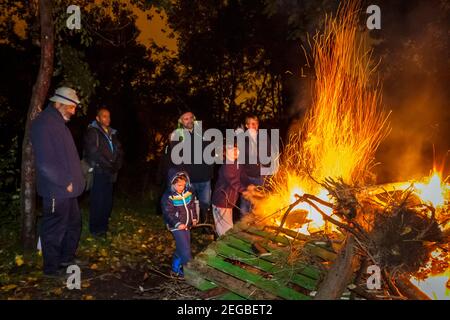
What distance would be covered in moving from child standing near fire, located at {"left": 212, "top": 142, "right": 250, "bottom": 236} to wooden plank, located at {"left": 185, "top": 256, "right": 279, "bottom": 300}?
1.81 m

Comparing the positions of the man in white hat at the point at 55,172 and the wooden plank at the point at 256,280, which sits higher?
the man in white hat at the point at 55,172

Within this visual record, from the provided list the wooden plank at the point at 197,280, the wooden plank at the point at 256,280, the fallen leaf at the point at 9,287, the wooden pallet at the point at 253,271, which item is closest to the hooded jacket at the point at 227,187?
the wooden pallet at the point at 253,271

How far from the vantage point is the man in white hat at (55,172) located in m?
4.86

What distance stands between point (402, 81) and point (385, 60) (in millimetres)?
821

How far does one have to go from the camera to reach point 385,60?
9.88 metres

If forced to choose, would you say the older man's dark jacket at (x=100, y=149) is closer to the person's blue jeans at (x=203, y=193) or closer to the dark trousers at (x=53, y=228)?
the dark trousers at (x=53, y=228)

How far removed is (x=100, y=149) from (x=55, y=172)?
57.0 inches

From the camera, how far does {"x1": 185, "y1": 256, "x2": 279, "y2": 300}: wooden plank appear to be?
4129mm

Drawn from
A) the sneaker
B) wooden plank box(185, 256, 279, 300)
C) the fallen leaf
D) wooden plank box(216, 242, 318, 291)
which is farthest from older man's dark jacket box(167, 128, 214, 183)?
the fallen leaf

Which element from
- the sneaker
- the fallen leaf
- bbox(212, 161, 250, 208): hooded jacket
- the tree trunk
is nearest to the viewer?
the fallen leaf

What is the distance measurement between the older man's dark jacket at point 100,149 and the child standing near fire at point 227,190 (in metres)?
1.84

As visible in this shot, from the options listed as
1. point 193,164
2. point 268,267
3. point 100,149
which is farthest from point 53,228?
point 268,267

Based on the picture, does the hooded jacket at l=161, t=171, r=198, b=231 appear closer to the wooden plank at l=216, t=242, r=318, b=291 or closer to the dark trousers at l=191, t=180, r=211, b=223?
the wooden plank at l=216, t=242, r=318, b=291
